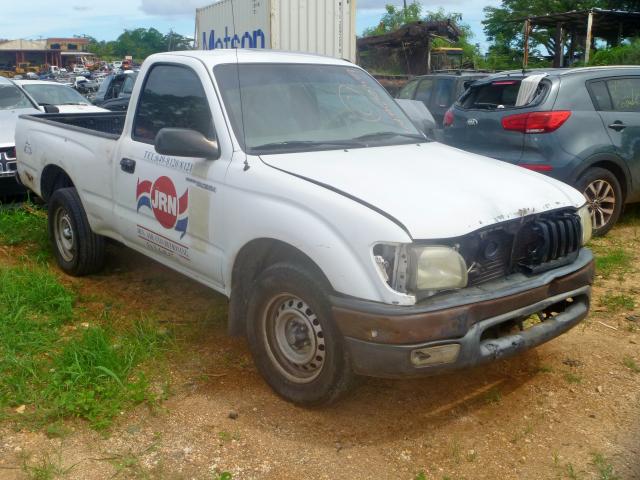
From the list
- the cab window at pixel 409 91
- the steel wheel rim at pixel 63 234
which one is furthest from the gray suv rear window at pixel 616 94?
the cab window at pixel 409 91

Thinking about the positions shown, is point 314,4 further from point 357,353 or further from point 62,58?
point 62,58

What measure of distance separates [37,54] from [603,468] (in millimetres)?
108313

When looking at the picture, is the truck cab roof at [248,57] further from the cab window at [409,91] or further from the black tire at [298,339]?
the cab window at [409,91]

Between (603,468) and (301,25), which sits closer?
(603,468)

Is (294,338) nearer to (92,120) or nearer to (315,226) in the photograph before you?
(315,226)

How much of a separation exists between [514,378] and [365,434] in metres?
1.07

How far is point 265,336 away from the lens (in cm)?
381

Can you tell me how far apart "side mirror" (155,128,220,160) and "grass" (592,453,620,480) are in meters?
2.51

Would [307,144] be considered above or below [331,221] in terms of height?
above

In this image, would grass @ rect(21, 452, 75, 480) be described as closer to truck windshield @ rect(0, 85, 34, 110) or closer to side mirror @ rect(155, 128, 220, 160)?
side mirror @ rect(155, 128, 220, 160)

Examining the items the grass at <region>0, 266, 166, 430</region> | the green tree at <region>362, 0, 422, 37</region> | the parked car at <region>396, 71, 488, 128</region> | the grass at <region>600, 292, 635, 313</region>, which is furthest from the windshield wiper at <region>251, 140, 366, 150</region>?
the green tree at <region>362, 0, 422, 37</region>

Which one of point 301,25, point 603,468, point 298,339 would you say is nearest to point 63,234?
point 298,339

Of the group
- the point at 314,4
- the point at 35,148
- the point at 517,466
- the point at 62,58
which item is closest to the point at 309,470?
the point at 517,466

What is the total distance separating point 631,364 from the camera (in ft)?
13.9
